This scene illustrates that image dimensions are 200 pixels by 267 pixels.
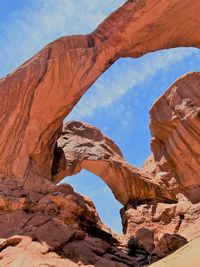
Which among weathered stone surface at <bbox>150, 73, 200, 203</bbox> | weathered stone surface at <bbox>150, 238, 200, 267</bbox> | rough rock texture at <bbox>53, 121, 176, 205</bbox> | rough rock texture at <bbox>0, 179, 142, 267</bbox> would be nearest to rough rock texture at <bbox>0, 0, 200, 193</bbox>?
rough rock texture at <bbox>0, 179, 142, 267</bbox>

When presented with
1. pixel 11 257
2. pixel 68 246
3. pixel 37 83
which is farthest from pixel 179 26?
→ pixel 11 257

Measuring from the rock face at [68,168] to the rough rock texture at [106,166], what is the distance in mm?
145

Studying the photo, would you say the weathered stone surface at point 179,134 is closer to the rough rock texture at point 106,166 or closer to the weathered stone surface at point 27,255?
the rough rock texture at point 106,166

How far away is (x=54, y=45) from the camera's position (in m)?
15.2

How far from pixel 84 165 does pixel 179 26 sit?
1033 centimetres

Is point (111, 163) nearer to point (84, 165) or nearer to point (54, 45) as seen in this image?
point (84, 165)

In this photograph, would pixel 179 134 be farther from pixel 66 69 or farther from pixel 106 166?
pixel 66 69

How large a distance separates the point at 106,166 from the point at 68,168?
2201mm

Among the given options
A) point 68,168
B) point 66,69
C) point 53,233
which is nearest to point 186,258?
point 53,233

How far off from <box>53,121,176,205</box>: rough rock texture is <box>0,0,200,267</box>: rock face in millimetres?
145

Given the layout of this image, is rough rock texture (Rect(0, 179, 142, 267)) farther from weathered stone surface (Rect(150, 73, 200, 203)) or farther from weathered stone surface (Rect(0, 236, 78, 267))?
weathered stone surface (Rect(150, 73, 200, 203))

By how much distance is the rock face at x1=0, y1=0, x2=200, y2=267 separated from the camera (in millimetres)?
11344

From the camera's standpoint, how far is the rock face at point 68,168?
11344mm

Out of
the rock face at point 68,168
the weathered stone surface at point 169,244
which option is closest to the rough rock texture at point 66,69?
the rock face at point 68,168
